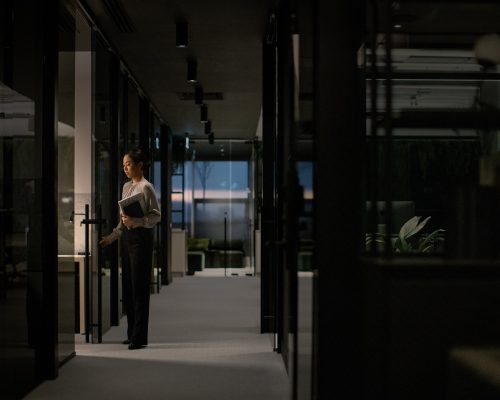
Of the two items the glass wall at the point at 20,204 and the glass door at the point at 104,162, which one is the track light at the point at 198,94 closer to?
the glass door at the point at 104,162

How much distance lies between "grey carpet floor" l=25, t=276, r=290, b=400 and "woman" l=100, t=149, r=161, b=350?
201 millimetres

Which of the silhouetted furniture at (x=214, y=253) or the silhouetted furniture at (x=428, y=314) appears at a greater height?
the silhouetted furniture at (x=428, y=314)

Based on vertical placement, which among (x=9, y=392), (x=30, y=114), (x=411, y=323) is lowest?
(x=9, y=392)

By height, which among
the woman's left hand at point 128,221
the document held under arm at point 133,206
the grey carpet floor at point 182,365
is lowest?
the grey carpet floor at point 182,365

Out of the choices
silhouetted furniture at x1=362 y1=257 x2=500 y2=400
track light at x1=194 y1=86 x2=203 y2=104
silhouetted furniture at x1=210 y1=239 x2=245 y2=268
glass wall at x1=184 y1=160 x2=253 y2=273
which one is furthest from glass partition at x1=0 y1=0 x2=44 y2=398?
silhouetted furniture at x1=210 y1=239 x2=245 y2=268

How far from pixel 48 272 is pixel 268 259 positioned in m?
2.44

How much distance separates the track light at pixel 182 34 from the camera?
19.1 feet

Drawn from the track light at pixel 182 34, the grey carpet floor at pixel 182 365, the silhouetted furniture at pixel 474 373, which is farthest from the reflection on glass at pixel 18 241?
the silhouetted furniture at pixel 474 373

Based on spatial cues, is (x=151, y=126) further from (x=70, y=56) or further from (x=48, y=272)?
(x=48, y=272)

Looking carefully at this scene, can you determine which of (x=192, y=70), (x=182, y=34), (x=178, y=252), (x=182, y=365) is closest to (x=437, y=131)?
(x=192, y=70)

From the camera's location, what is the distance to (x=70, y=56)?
6.28 m

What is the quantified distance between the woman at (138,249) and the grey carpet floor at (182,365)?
0.20 metres

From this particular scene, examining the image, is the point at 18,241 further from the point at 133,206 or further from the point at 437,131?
the point at 437,131

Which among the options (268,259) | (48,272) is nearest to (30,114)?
(48,272)
